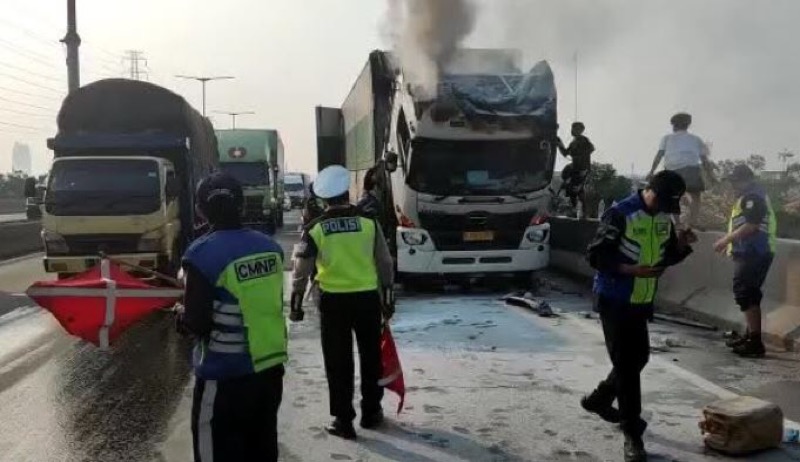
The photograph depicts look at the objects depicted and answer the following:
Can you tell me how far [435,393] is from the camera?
679 cm

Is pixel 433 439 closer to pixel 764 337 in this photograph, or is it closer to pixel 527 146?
pixel 764 337

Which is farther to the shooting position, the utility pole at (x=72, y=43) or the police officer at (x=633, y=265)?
the utility pole at (x=72, y=43)

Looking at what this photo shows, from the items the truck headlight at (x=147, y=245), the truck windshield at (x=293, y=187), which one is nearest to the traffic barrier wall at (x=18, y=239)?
the truck headlight at (x=147, y=245)

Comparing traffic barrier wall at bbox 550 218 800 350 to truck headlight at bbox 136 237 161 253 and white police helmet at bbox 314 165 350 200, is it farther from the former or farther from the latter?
truck headlight at bbox 136 237 161 253

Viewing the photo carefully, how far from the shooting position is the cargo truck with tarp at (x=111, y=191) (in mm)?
Result: 11812

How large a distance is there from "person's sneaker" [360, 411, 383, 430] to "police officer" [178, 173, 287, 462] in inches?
87.2

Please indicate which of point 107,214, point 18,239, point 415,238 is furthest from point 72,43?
point 415,238

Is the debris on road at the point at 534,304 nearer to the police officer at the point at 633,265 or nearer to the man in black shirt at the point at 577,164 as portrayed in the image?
the man in black shirt at the point at 577,164

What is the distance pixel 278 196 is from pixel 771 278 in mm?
26992

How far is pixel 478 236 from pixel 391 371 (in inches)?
255

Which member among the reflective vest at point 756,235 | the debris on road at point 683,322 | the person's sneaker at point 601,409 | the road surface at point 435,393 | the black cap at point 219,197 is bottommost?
the road surface at point 435,393

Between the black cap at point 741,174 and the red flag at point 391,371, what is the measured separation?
3813 millimetres

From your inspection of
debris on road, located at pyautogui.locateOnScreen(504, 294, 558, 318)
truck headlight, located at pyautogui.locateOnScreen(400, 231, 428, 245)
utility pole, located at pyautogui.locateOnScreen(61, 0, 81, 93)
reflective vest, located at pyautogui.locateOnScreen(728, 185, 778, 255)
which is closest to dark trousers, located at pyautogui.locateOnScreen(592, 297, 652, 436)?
reflective vest, located at pyautogui.locateOnScreen(728, 185, 778, 255)

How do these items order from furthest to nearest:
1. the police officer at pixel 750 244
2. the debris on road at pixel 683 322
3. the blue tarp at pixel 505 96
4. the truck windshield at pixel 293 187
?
1. the truck windshield at pixel 293 187
2. the blue tarp at pixel 505 96
3. the debris on road at pixel 683 322
4. the police officer at pixel 750 244
